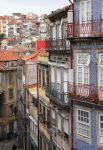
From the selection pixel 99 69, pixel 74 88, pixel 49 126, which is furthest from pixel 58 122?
pixel 99 69

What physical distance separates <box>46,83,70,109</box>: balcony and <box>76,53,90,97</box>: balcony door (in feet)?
9.02

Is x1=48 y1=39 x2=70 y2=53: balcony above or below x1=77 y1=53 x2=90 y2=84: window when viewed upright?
above

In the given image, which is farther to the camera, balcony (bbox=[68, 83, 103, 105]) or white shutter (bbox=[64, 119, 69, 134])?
white shutter (bbox=[64, 119, 69, 134])

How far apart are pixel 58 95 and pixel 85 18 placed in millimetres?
7170

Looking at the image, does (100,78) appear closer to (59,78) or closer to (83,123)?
(83,123)

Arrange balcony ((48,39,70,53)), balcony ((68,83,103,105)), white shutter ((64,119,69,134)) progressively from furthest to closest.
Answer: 1. white shutter ((64,119,69,134))
2. balcony ((48,39,70,53))
3. balcony ((68,83,103,105))

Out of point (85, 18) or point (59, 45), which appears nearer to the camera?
point (85, 18)

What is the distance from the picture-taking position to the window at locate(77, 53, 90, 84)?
24359mm

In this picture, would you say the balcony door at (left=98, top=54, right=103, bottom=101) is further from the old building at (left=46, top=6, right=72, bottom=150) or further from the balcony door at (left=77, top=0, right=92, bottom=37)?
the old building at (left=46, top=6, right=72, bottom=150)

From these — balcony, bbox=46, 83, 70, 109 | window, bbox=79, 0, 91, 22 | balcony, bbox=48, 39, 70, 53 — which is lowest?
balcony, bbox=46, 83, 70, 109

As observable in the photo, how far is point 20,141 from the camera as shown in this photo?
59.2 meters

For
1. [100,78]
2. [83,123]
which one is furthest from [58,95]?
[100,78]

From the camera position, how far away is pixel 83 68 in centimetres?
2467

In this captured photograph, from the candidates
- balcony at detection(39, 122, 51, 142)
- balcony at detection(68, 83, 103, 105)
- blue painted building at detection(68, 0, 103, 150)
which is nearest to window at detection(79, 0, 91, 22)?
blue painted building at detection(68, 0, 103, 150)
